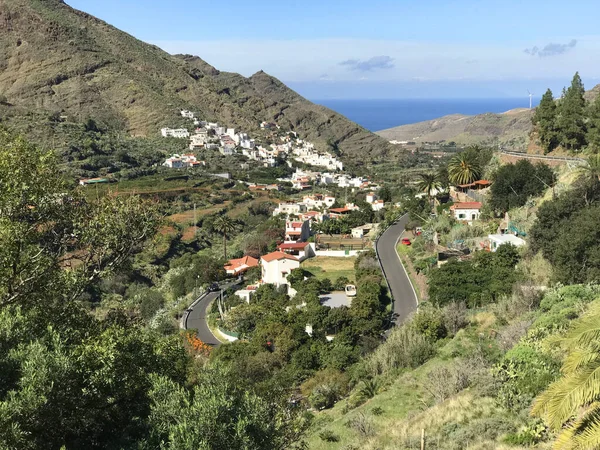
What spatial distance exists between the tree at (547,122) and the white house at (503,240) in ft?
41.9

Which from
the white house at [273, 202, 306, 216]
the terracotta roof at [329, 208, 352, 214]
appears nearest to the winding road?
the terracotta roof at [329, 208, 352, 214]

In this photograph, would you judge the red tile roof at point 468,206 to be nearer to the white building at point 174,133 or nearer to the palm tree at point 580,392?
the palm tree at point 580,392

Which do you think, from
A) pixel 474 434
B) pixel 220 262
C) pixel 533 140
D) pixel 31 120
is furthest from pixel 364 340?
pixel 31 120

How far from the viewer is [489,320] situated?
2128cm

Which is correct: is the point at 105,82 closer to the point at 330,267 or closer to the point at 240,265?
the point at 240,265

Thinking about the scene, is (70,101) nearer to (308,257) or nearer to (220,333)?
(308,257)

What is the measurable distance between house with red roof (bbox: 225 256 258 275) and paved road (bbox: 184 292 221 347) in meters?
4.56

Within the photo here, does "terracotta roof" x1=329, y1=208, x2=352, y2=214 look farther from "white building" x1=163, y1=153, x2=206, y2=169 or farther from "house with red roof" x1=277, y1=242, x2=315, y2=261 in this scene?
"white building" x1=163, y1=153, x2=206, y2=169

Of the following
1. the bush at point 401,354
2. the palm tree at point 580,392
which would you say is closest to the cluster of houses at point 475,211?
the bush at point 401,354

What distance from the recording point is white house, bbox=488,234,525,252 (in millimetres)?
28547

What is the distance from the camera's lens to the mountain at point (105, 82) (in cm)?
11981

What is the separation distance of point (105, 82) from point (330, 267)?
109 metres

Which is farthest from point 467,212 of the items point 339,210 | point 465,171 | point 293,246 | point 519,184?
point 339,210

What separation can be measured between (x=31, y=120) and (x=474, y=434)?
98.8 meters
